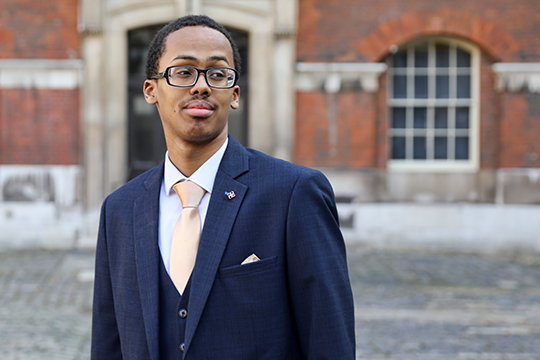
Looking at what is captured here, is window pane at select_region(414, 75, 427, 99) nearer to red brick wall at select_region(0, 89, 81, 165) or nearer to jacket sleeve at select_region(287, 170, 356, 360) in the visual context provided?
red brick wall at select_region(0, 89, 81, 165)

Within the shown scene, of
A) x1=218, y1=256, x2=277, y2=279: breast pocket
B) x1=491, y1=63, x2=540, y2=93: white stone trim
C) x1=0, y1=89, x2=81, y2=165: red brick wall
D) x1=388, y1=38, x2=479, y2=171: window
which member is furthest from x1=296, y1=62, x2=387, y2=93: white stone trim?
x1=218, y1=256, x2=277, y2=279: breast pocket

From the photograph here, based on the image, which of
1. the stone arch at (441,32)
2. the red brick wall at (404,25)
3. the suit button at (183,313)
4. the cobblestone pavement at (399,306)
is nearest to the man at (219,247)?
the suit button at (183,313)

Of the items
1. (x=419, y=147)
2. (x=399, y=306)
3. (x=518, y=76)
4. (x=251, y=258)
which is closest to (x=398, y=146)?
(x=419, y=147)

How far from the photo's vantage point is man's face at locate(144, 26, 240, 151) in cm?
168

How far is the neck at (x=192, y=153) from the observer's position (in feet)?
5.76

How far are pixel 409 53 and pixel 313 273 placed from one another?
9.54 meters

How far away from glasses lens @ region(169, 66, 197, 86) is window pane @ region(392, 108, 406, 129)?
30.3 ft

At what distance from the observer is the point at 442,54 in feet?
34.2

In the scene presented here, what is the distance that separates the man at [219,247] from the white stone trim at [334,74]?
8358mm

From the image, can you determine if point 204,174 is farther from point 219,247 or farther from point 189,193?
point 219,247

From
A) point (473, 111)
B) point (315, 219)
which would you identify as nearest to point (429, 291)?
point (473, 111)

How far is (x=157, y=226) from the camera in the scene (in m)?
1.77

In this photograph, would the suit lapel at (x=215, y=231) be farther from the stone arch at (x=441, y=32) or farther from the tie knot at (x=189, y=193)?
the stone arch at (x=441, y=32)

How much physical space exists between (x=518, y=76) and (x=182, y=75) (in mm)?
9621
